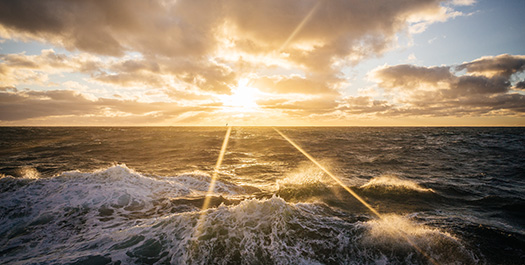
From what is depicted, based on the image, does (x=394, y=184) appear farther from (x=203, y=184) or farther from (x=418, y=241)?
(x=203, y=184)

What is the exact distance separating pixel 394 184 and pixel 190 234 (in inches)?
403

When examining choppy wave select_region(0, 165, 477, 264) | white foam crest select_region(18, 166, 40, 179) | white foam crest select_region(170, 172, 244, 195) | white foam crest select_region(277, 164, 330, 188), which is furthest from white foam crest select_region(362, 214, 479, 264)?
white foam crest select_region(18, 166, 40, 179)

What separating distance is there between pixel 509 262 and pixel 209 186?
10514mm

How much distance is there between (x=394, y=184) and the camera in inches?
416

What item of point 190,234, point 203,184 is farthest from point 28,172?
point 190,234

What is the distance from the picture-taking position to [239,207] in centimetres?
650

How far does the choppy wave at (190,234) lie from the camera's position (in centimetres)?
489

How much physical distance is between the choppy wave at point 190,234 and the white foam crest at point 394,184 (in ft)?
11.8

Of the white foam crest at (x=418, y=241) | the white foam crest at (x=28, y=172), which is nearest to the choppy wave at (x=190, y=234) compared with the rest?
the white foam crest at (x=418, y=241)

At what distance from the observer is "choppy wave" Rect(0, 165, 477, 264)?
16.1 feet

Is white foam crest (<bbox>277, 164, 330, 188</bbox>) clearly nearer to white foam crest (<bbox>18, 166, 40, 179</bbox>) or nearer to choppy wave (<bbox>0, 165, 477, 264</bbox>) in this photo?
choppy wave (<bbox>0, 165, 477, 264</bbox>)

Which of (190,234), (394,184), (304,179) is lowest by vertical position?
(304,179)

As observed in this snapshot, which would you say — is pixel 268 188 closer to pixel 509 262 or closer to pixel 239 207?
pixel 239 207

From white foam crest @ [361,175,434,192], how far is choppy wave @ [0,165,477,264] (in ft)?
11.8
